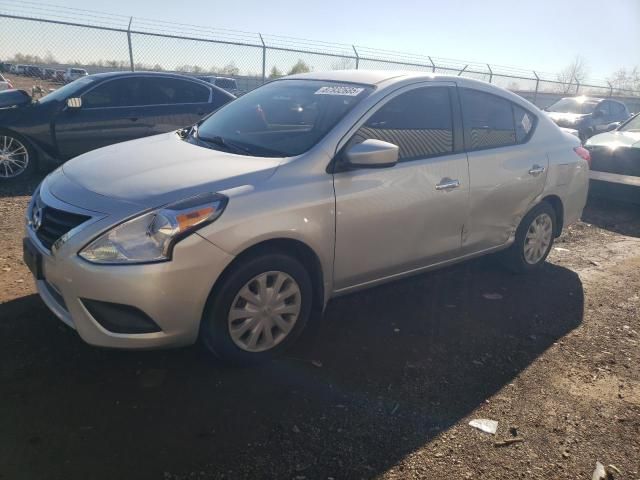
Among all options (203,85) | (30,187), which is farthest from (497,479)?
(203,85)

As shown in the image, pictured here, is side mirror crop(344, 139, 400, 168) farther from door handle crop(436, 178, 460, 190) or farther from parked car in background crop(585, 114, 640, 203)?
parked car in background crop(585, 114, 640, 203)

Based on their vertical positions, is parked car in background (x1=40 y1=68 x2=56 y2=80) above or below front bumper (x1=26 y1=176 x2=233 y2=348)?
above

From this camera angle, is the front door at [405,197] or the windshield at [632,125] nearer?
the front door at [405,197]

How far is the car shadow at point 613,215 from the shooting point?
6.88 m

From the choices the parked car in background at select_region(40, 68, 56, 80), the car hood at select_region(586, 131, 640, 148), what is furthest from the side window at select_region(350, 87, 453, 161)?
the parked car in background at select_region(40, 68, 56, 80)

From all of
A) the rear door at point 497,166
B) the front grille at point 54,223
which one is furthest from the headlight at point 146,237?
the rear door at point 497,166

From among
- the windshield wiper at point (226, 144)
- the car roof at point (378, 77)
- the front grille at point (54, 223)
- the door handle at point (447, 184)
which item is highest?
the car roof at point (378, 77)

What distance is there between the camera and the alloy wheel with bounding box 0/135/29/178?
21.2ft

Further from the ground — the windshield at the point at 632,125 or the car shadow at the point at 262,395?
the windshield at the point at 632,125

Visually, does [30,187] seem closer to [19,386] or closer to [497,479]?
[19,386]

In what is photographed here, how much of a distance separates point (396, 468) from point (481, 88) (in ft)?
10.1

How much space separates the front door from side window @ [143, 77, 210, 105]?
4.92 meters

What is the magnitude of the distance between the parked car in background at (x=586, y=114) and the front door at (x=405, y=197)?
34.9ft

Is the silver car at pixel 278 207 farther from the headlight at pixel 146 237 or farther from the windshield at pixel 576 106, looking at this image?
the windshield at pixel 576 106
